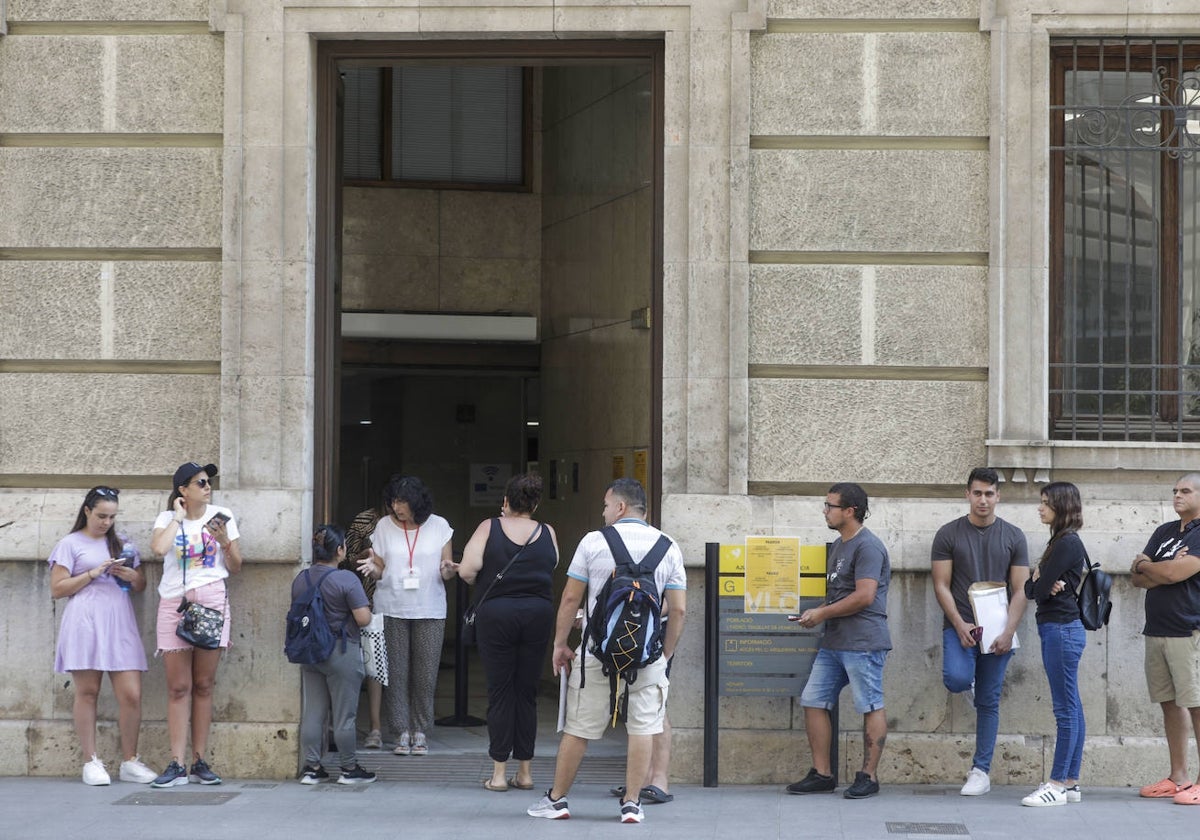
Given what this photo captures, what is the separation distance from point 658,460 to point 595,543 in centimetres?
199

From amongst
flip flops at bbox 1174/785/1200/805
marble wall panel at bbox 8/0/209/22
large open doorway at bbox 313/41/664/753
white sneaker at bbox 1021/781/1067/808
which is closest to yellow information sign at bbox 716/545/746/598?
white sneaker at bbox 1021/781/1067/808

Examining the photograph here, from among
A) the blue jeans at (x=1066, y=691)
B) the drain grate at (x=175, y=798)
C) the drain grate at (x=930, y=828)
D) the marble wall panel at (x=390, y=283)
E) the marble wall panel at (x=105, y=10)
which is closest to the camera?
the drain grate at (x=930, y=828)

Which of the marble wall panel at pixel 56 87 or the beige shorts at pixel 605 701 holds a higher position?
the marble wall panel at pixel 56 87

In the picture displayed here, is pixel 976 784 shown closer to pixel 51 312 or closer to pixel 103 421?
pixel 103 421

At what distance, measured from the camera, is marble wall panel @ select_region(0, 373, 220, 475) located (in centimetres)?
1012

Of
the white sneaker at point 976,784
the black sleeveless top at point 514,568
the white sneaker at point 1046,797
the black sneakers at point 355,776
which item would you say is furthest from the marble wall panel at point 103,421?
the white sneaker at point 1046,797

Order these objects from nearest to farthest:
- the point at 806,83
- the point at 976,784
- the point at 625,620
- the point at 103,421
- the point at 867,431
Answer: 1. the point at 625,620
2. the point at 976,784
3. the point at 867,431
4. the point at 806,83
5. the point at 103,421

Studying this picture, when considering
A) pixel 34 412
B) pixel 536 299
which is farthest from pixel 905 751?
pixel 536 299

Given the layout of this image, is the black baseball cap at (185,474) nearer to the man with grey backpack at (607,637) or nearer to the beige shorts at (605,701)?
the man with grey backpack at (607,637)

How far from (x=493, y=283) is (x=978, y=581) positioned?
286 inches

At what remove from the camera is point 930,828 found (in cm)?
846

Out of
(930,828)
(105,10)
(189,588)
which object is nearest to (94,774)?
(189,588)

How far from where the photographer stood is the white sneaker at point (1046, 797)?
8.94m

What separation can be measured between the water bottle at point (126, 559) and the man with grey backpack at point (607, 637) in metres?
2.83
